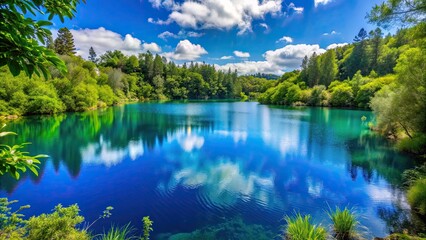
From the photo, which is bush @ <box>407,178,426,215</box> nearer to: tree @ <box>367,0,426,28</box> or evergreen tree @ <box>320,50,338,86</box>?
tree @ <box>367,0,426,28</box>

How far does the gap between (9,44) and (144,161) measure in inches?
700

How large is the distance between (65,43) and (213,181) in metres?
98.3

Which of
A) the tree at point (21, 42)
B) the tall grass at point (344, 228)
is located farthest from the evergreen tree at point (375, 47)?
the tree at point (21, 42)

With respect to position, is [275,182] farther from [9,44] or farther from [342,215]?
[9,44]

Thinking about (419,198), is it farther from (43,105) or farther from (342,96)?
(342,96)

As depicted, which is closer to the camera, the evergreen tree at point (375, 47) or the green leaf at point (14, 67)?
the green leaf at point (14, 67)

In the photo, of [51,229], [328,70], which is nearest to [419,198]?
[51,229]

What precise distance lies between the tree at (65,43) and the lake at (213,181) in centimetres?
7061

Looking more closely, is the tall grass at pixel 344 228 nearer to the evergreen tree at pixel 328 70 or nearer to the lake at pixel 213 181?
the lake at pixel 213 181

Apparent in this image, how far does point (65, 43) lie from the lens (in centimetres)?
9006

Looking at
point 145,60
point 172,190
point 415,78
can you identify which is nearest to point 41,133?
point 172,190

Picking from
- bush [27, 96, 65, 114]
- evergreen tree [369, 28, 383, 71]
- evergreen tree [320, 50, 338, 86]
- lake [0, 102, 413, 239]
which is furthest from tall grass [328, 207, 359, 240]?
evergreen tree [369, 28, 383, 71]

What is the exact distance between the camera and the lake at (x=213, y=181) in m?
10.8

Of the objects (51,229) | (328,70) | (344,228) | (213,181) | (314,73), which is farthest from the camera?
(314,73)
